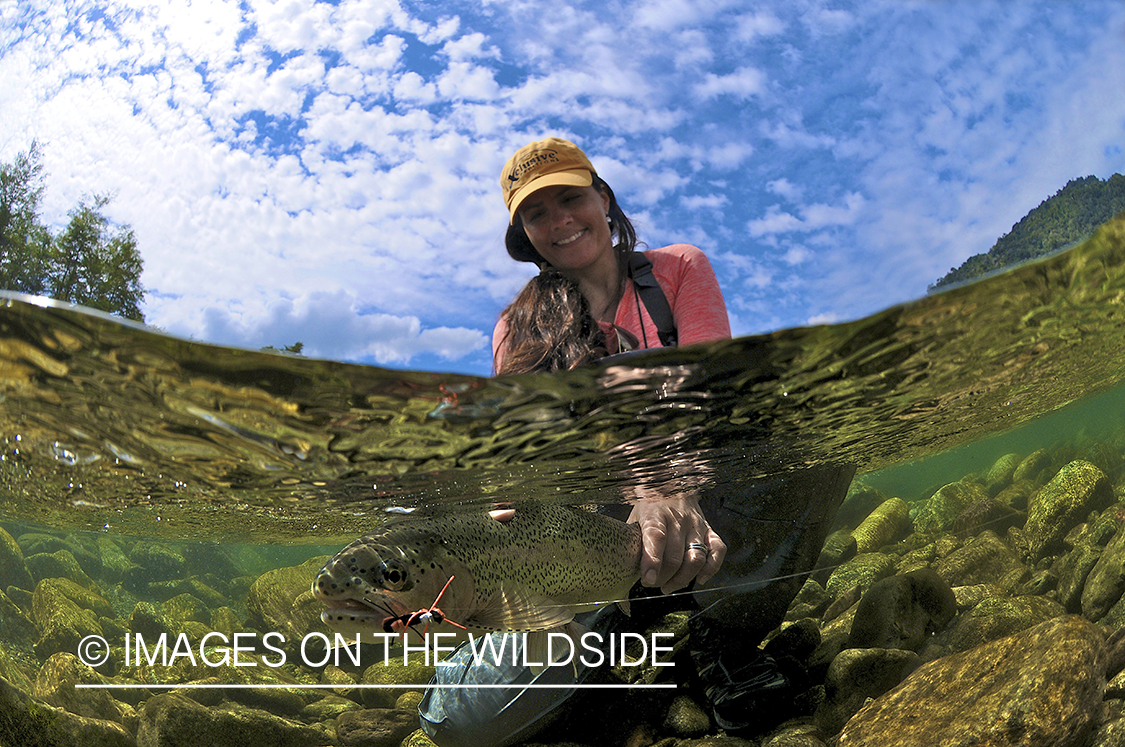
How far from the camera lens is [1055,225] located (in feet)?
9.98

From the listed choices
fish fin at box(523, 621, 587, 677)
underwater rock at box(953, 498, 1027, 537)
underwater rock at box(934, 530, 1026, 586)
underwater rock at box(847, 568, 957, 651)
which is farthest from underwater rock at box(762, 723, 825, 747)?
underwater rock at box(953, 498, 1027, 537)

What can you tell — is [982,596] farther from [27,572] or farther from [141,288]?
[27,572]

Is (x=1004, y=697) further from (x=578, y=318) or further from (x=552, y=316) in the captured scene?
(x=552, y=316)

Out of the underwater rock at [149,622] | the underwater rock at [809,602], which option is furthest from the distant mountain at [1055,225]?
the underwater rock at [149,622]

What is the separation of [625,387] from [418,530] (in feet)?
4.05

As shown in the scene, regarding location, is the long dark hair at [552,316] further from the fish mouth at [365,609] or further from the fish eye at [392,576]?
the fish mouth at [365,609]

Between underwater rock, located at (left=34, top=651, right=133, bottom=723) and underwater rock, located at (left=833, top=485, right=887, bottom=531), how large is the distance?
508 centimetres

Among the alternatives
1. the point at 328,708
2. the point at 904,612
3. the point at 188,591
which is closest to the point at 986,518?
the point at 904,612

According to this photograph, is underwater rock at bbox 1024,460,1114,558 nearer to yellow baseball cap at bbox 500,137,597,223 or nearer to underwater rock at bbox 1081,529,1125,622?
underwater rock at bbox 1081,529,1125,622

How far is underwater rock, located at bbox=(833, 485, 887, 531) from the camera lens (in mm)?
3963

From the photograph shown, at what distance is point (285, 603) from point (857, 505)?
15.2 feet

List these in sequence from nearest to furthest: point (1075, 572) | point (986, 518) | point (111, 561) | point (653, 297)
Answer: point (653, 297), point (1075, 572), point (986, 518), point (111, 561)

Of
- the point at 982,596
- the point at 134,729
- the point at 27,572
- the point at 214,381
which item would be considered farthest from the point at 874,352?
the point at 27,572

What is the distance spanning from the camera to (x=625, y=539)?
2.87 meters
